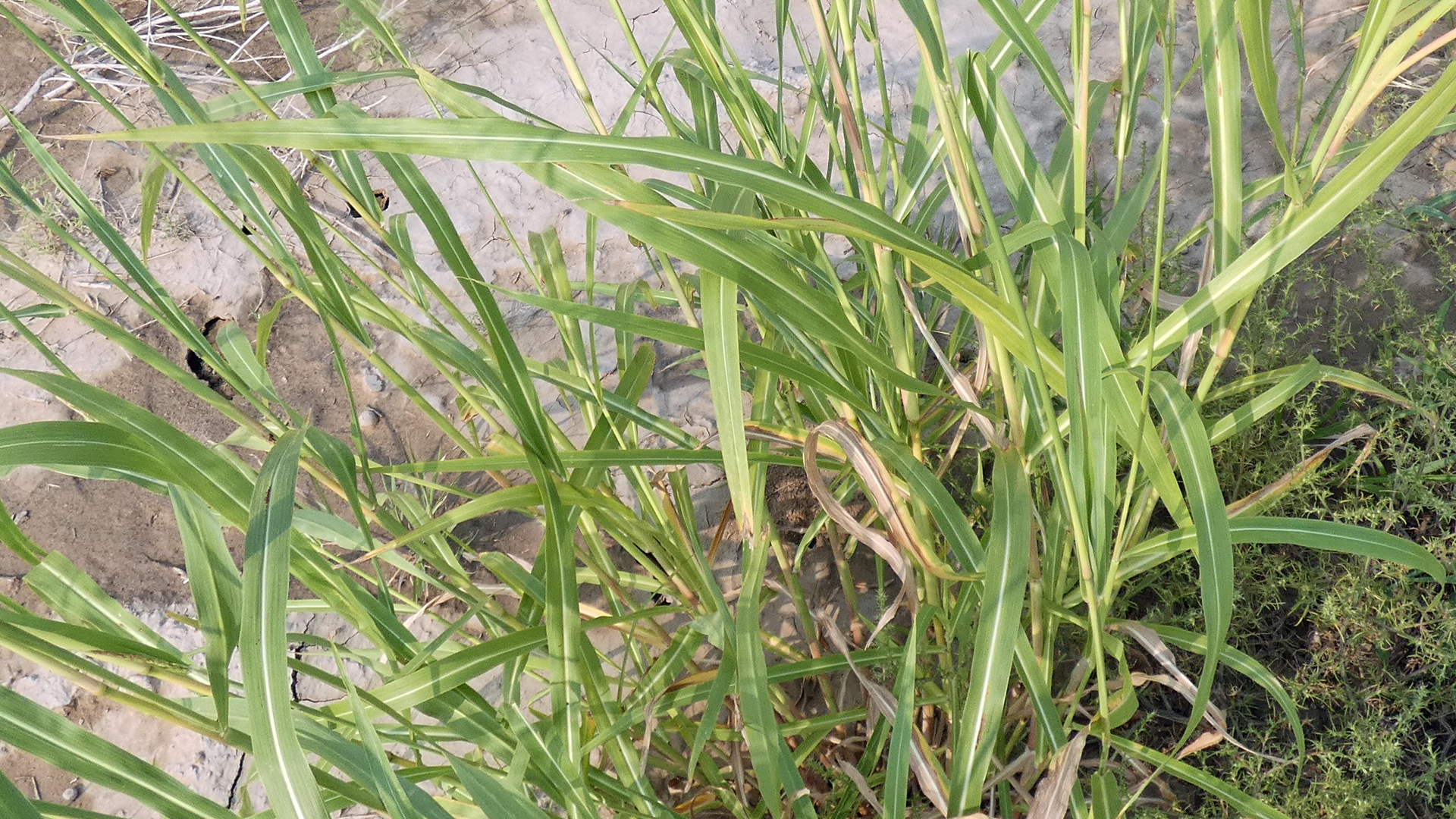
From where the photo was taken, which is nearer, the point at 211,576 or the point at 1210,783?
the point at 211,576

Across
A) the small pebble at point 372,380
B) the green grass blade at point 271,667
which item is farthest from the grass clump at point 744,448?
the small pebble at point 372,380

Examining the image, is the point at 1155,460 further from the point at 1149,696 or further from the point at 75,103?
the point at 75,103

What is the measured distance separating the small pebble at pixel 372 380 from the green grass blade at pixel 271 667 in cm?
121

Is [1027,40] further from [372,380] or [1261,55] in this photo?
[372,380]

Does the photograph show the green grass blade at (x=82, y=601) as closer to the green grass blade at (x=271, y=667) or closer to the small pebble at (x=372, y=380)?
the green grass blade at (x=271, y=667)

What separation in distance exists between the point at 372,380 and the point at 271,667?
1.27 meters

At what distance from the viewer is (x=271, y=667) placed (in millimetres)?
495

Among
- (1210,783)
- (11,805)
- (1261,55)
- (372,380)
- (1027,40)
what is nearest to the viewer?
(11,805)

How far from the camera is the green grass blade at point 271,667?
49cm

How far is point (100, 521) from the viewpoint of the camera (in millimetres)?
1612

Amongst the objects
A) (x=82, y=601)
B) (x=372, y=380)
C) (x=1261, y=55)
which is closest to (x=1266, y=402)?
(x=1261, y=55)

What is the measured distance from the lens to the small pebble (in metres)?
1.68

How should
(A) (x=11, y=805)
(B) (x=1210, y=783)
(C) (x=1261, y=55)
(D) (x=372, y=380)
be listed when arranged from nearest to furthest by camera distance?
(A) (x=11, y=805) < (C) (x=1261, y=55) < (B) (x=1210, y=783) < (D) (x=372, y=380)

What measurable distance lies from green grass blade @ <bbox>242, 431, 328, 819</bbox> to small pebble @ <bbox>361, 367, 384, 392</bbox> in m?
1.21
